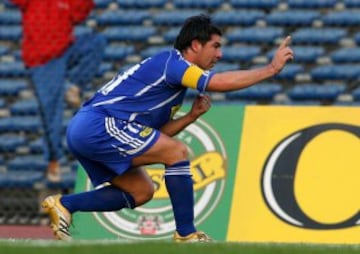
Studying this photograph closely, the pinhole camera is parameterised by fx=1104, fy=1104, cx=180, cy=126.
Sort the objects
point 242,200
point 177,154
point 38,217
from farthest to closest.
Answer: point 38,217
point 242,200
point 177,154

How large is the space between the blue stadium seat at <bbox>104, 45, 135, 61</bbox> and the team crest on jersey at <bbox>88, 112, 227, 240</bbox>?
9.08 ft

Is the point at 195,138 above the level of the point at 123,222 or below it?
above

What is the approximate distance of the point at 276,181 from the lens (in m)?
8.58

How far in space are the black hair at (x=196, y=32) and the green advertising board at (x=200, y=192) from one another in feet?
6.09

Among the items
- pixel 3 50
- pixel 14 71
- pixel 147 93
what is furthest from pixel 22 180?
pixel 147 93

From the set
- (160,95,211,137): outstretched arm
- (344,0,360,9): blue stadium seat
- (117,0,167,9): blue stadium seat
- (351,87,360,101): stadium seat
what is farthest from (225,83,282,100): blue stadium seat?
(160,95,211,137): outstretched arm

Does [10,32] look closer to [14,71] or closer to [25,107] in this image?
[14,71]

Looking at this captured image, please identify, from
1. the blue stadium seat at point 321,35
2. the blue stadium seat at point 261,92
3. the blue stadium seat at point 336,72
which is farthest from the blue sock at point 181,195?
the blue stadium seat at point 321,35

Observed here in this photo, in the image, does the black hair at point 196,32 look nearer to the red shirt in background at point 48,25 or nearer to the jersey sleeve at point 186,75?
the jersey sleeve at point 186,75

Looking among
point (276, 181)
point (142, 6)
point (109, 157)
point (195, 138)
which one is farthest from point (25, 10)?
point (109, 157)

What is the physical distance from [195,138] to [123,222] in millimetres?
891

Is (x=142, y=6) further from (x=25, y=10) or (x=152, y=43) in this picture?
(x=25, y=10)

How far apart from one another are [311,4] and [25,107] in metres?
3.14

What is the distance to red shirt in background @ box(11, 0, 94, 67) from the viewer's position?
11578mm
